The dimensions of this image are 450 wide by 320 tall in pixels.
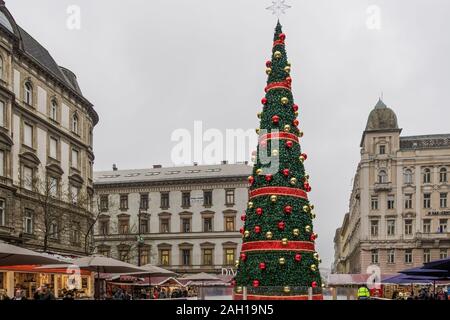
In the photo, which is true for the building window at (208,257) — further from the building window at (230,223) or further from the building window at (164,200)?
the building window at (164,200)

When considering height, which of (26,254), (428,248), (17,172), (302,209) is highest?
(17,172)

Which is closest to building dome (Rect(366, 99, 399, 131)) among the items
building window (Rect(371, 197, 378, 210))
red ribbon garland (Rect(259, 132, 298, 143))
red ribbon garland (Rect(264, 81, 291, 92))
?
building window (Rect(371, 197, 378, 210))

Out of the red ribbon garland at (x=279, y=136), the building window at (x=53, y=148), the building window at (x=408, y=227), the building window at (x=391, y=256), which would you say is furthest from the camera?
the building window at (x=391, y=256)

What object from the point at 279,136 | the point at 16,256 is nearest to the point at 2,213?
the point at 16,256

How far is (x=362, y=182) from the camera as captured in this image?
6384 cm

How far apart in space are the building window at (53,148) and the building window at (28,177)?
10.1ft

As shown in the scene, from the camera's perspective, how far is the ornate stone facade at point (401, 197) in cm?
6119

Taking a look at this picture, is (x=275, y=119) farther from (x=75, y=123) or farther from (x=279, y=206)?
(x=75, y=123)

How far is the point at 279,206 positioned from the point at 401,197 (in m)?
47.4

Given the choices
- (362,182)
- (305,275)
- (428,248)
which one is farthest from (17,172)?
(428,248)

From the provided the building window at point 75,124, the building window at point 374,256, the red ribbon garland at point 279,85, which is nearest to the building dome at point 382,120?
the building window at point 374,256

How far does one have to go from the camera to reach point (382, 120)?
2506 inches

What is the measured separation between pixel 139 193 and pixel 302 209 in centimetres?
5003
